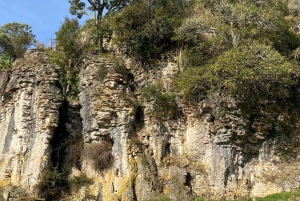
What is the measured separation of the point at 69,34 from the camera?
19219 mm

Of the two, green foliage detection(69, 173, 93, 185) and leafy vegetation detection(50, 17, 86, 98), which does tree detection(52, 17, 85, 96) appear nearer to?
leafy vegetation detection(50, 17, 86, 98)

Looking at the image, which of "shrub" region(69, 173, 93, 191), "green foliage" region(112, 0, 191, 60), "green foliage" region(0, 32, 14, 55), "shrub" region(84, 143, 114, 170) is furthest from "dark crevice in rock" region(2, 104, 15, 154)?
"green foliage" region(0, 32, 14, 55)

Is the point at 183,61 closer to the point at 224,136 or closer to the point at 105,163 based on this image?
the point at 224,136

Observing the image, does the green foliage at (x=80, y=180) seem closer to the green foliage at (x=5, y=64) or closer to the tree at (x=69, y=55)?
the tree at (x=69, y=55)

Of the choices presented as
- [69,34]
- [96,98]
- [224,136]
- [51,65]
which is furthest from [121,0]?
[224,136]

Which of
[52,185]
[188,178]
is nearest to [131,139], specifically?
[188,178]

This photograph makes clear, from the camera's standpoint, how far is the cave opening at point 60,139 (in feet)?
56.0

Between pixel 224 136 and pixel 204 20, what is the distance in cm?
647

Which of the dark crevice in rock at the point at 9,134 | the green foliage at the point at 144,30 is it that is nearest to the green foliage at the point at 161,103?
the green foliage at the point at 144,30

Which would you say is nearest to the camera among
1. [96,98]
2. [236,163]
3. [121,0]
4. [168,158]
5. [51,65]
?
[236,163]

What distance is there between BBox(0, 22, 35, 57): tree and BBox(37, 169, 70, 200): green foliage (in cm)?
885

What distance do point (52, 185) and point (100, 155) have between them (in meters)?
2.69

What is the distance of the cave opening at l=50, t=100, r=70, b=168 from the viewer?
56.0 feet

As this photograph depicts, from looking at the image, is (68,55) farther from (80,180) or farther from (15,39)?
(80,180)
